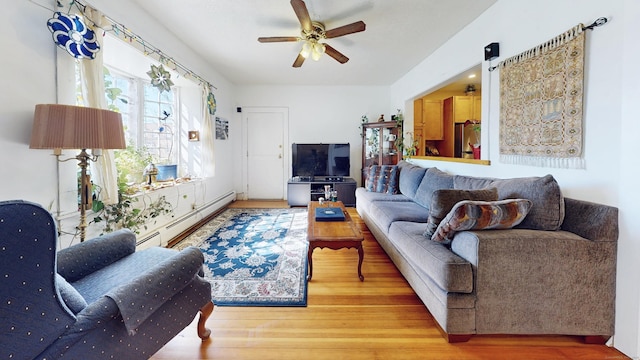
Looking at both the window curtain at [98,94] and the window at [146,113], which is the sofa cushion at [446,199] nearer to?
the window curtain at [98,94]

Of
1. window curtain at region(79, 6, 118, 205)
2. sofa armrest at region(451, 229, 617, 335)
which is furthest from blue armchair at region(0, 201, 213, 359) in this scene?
sofa armrest at region(451, 229, 617, 335)

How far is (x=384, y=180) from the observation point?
415 cm

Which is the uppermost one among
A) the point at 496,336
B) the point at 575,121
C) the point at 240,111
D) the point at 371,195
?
the point at 240,111

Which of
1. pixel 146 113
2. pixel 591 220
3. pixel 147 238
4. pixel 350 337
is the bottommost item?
pixel 350 337

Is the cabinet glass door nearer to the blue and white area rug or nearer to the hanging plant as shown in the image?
the blue and white area rug

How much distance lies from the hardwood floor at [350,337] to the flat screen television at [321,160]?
11.6 feet

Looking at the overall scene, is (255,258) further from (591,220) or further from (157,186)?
(591,220)

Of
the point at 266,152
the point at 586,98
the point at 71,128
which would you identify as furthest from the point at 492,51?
the point at 266,152

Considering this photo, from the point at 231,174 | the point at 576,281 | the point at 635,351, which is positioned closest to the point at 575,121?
the point at 576,281

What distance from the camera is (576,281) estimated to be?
5.02 feet

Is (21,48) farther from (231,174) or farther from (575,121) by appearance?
(231,174)

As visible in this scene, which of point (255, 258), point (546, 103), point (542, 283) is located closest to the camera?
point (542, 283)

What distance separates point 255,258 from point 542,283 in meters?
2.32

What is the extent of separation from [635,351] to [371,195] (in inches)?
108
